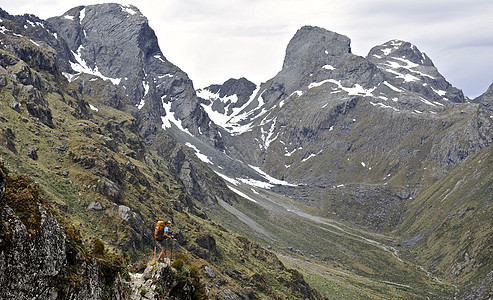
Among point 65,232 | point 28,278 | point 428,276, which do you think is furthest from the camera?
point 428,276

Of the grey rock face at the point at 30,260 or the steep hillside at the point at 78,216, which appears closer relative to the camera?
the grey rock face at the point at 30,260

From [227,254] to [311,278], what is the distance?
4599 cm

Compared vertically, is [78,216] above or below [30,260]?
below

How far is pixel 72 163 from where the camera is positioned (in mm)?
58188

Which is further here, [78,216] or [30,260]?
[78,216]

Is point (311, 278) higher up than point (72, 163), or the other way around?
point (72, 163)

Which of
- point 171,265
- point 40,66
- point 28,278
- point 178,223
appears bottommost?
point 178,223

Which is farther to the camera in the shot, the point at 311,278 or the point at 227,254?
the point at 311,278

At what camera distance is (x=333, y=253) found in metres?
168

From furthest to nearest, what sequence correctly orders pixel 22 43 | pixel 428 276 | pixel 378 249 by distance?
pixel 378 249 → pixel 428 276 → pixel 22 43

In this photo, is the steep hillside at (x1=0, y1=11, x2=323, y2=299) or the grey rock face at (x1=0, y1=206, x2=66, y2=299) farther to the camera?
the steep hillside at (x1=0, y1=11, x2=323, y2=299)

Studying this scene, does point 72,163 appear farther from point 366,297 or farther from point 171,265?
point 366,297

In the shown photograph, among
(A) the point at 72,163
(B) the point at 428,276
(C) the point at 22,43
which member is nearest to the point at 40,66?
(C) the point at 22,43

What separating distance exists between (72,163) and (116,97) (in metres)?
149
